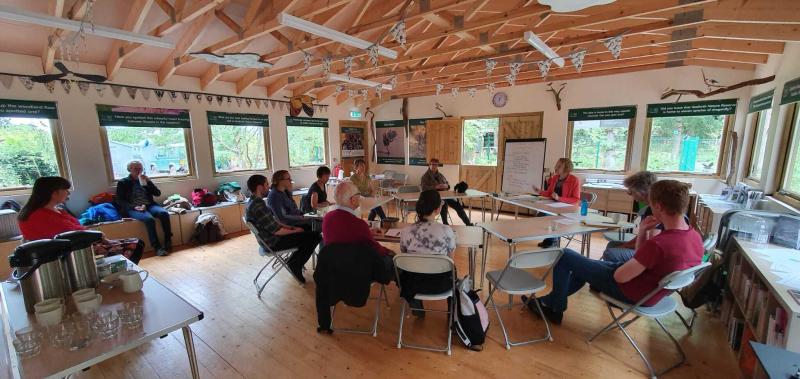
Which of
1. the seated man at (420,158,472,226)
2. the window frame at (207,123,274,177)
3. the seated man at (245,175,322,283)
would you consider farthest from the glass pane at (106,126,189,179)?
the seated man at (420,158,472,226)

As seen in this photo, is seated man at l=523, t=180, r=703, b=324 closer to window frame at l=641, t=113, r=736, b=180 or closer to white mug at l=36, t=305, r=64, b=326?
white mug at l=36, t=305, r=64, b=326

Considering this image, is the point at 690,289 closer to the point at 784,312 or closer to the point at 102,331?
the point at 784,312

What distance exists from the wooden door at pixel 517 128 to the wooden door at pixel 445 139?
104 centimetres

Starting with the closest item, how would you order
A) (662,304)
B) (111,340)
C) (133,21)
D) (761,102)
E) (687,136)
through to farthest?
1. (111,340)
2. (662,304)
3. (133,21)
4. (761,102)
5. (687,136)

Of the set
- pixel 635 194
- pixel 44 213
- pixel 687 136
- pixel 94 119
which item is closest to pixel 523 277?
pixel 635 194

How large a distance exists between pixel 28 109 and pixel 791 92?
30.1ft

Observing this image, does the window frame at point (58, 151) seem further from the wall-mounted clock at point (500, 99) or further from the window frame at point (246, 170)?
the wall-mounted clock at point (500, 99)

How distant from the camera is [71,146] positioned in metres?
4.81

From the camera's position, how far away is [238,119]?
6602 millimetres

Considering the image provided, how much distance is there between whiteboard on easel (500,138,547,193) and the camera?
568 cm

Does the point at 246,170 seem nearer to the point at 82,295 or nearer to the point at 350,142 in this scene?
the point at 350,142

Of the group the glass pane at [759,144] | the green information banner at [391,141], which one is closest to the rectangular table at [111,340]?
the glass pane at [759,144]

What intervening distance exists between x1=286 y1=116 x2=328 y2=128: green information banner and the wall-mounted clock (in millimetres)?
4221

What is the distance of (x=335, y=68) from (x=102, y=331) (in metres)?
5.59
